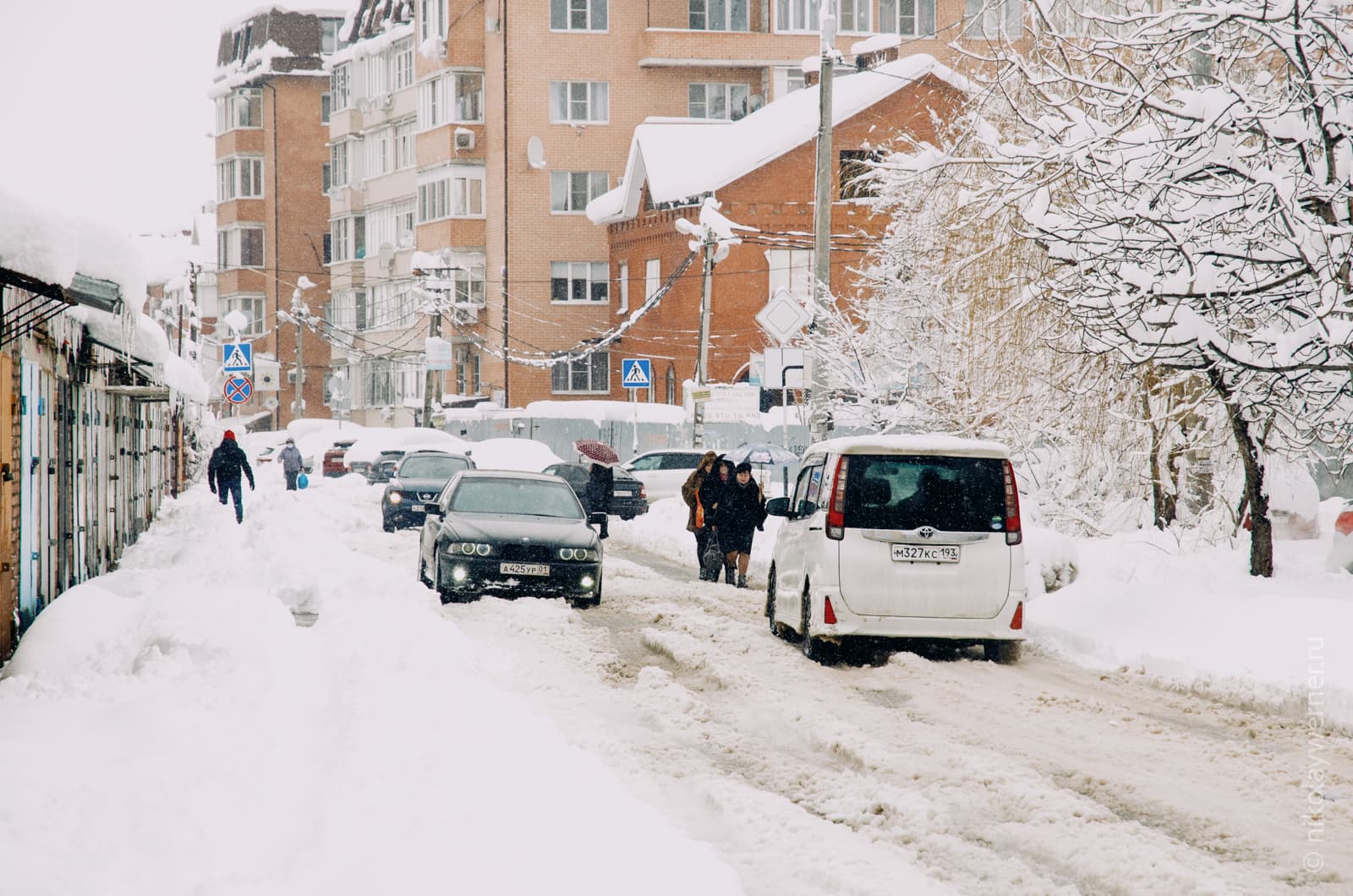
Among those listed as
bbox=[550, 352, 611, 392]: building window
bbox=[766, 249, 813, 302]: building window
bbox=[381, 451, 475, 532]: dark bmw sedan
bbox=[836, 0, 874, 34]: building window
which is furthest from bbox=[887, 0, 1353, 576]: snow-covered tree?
bbox=[836, 0, 874, 34]: building window

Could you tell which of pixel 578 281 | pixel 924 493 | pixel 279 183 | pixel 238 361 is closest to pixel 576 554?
pixel 924 493

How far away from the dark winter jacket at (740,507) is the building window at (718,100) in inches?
1840

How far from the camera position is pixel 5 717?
29.0 ft

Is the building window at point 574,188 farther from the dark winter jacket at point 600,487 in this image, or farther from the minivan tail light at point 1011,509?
the minivan tail light at point 1011,509

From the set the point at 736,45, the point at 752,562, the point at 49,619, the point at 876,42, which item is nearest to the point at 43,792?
the point at 49,619

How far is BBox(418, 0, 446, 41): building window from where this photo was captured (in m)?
66.8

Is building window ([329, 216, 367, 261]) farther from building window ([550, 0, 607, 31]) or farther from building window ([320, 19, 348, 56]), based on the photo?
building window ([550, 0, 607, 31])

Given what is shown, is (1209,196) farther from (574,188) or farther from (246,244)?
(246,244)

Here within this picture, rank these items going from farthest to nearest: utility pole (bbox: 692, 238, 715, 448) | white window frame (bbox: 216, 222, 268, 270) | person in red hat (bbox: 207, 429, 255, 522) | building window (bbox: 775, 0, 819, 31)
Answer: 1. white window frame (bbox: 216, 222, 268, 270)
2. building window (bbox: 775, 0, 819, 31)
3. utility pole (bbox: 692, 238, 715, 448)
4. person in red hat (bbox: 207, 429, 255, 522)

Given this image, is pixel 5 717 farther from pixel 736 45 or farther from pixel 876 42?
pixel 736 45

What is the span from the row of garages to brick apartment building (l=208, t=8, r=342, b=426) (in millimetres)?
65557

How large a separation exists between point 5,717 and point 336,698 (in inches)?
83.6

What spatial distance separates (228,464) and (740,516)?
46.0 ft

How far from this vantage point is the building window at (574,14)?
63.5 meters
